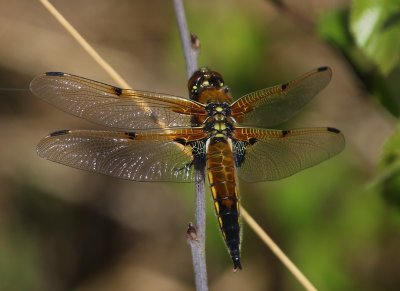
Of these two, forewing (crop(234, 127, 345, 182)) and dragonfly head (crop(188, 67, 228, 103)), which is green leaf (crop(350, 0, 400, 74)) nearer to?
forewing (crop(234, 127, 345, 182))

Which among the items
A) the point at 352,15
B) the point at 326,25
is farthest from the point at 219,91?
the point at 326,25

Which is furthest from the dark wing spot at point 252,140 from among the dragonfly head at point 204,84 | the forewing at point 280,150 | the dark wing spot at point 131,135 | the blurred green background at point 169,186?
the blurred green background at point 169,186

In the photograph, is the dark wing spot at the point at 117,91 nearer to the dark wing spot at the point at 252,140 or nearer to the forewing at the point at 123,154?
the forewing at the point at 123,154

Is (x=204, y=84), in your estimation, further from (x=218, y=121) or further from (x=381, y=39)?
(x=381, y=39)

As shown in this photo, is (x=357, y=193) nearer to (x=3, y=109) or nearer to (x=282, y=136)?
(x=282, y=136)

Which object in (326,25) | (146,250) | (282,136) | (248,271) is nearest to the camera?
→ (282,136)

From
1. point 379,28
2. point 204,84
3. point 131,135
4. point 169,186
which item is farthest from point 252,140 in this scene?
point 169,186
